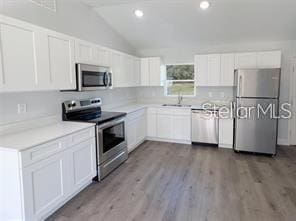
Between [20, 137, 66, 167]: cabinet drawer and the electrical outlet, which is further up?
the electrical outlet

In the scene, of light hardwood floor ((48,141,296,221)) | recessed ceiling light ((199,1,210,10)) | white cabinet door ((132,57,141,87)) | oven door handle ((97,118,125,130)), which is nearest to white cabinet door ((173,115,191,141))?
light hardwood floor ((48,141,296,221))

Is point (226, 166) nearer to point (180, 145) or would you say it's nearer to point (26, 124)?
point (180, 145)

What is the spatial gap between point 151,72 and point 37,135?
371 cm

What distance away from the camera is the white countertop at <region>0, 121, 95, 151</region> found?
2.12 metres

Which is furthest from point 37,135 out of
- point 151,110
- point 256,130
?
point 256,130

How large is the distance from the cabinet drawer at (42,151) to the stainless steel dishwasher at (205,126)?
130 inches

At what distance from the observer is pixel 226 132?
4898mm

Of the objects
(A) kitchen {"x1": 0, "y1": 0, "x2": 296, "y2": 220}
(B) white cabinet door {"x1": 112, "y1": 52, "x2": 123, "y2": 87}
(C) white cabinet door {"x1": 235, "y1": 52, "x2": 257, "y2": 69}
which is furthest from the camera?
(C) white cabinet door {"x1": 235, "y1": 52, "x2": 257, "y2": 69}

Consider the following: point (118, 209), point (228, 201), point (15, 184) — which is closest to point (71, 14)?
point (15, 184)

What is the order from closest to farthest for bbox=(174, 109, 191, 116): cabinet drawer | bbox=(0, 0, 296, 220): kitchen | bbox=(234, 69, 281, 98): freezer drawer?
bbox=(0, 0, 296, 220): kitchen
bbox=(234, 69, 281, 98): freezer drawer
bbox=(174, 109, 191, 116): cabinet drawer

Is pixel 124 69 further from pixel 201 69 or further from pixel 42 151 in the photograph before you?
pixel 42 151

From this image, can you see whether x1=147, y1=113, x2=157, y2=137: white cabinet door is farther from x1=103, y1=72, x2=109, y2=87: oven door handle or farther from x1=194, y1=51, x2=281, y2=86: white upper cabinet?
x1=103, y1=72, x2=109, y2=87: oven door handle

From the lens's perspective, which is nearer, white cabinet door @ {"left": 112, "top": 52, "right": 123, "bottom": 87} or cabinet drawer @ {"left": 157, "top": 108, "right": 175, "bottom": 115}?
white cabinet door @ {"left": 112, "top": 52, "right": 123, "bottom": 87}

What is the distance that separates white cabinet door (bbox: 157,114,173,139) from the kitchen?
0.03m
